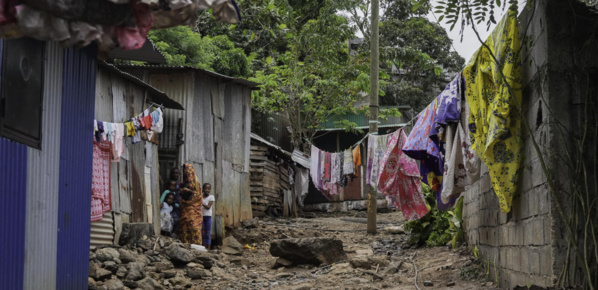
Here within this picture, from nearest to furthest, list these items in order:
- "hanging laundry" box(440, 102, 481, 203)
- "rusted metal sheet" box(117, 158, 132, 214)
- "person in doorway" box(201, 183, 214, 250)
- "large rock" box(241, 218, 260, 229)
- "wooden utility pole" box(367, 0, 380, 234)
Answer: "hanging laundry" box(440, 102, 481, 203) → "rusted metal sheet" box(117, 158, 132, 214) → "person in doorway" box(201, 183, 214, 250) → "wooden utility pole" box(367, 0, 380, 234) → "large rock" box(241, 218, 260, 229)

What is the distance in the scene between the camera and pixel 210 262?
11.0m

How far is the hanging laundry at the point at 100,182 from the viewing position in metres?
9.76

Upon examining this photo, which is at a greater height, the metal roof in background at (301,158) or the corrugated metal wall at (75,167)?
the metal roof in background at (301,158)

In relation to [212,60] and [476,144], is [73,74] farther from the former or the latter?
[212,60]

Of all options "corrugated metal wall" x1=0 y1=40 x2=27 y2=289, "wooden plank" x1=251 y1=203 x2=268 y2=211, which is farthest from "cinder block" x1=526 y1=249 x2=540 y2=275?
"wooden plank" x1=251 y1=203 x2=268 y2=211

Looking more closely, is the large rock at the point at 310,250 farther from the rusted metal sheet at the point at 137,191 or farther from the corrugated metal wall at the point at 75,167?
the corrugated metal wall at the point at 75,167

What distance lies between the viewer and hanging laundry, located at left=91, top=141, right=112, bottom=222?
9758 mm

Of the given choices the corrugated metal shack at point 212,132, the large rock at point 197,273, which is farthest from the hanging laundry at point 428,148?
the corrugated metal shack at point 212,132

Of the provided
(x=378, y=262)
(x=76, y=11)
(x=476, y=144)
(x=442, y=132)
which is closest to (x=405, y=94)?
(x=378, y=262)

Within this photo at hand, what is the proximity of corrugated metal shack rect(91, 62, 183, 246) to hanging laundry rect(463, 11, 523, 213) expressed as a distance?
6247 millimetres

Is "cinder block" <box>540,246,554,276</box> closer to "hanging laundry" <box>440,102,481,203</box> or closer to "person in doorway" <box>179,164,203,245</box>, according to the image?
"hanging laundry" <box>440,102,481,203</box>

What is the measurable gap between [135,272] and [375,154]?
5998 millimetres

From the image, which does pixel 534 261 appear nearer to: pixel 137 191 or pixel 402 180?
pixel 402 180

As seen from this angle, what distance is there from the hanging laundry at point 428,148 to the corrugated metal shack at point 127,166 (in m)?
4.93
